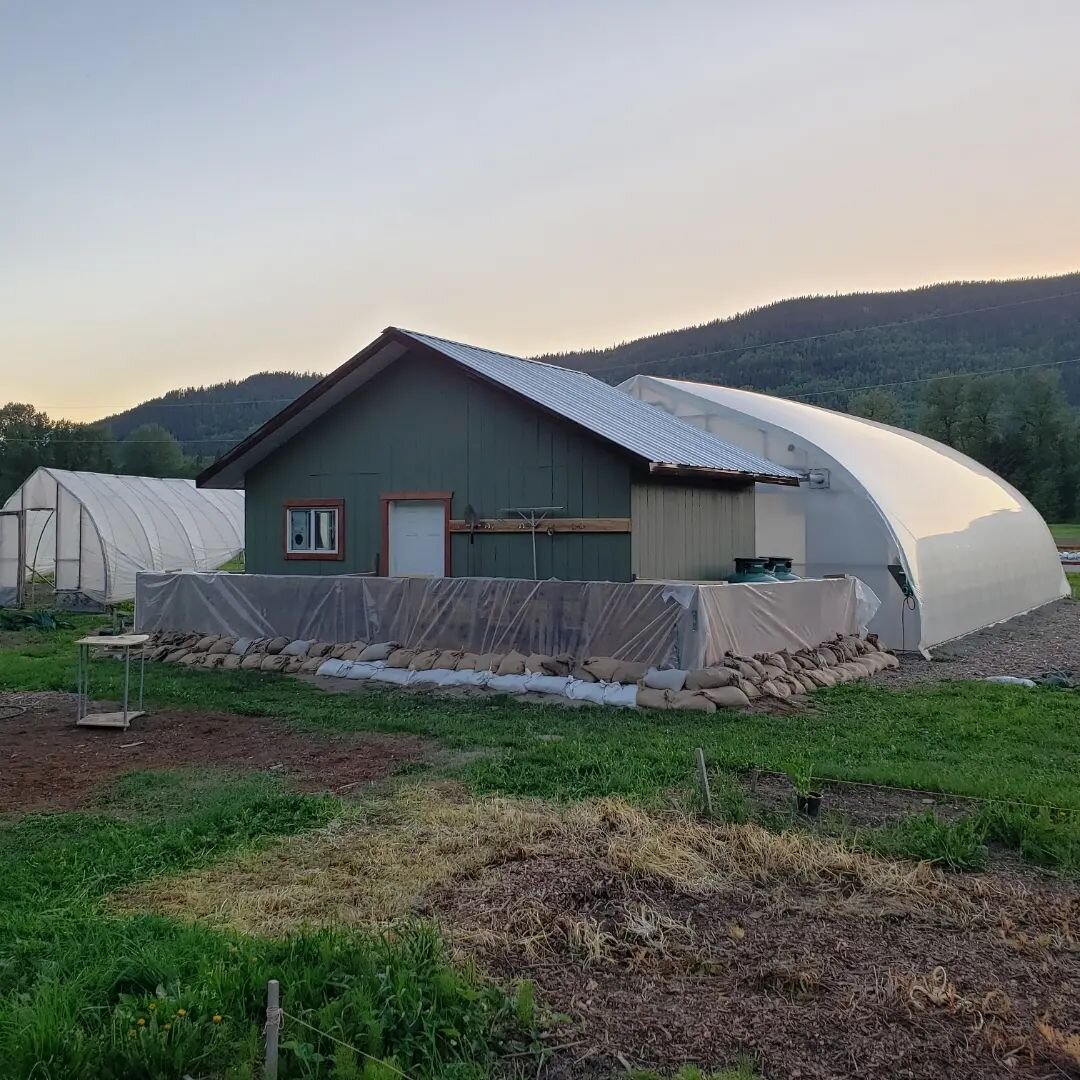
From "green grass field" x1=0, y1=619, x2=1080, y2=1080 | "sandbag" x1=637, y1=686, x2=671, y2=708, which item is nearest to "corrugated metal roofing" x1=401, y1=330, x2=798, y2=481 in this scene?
"sandbag" x1=637, y1=686, x2=671, y2=708

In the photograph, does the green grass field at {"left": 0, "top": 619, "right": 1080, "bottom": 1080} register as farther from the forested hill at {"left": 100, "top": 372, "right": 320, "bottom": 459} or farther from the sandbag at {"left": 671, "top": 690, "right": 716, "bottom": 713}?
the forested hill at {"left": 100, "top": 372, "right": 320, "bottom": 459}

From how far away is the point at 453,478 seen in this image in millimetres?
14352

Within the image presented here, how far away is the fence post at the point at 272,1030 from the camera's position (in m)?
3.11

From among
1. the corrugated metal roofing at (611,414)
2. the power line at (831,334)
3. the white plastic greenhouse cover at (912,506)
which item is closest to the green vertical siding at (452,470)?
the corrugated metal roofing at (611,414)

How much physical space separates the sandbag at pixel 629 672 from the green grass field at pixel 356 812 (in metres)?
0.80

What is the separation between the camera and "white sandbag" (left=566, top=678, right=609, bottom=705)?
35.0 ft

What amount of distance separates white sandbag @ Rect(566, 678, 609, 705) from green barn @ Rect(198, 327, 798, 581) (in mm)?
2231

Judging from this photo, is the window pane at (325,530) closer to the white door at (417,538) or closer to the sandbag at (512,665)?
the white door at (417,538)

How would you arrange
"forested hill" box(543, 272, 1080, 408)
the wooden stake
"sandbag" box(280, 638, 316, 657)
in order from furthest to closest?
"forested hill" box(543, 272, 1080, 408)
"sandbag" box(280, 638, 316, 657)
the wooden stake

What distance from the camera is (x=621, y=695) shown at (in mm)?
10555

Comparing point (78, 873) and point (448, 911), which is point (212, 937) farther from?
point (78, 873)

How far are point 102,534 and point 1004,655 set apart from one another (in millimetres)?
19751

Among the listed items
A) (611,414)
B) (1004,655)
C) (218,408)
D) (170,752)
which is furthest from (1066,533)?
(218,408)

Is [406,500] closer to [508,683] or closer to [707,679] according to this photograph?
[508,683]
